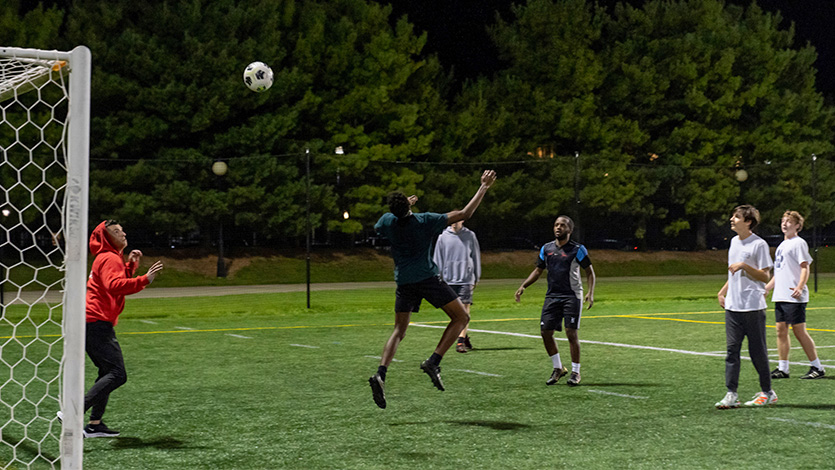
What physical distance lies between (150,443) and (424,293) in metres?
2.68

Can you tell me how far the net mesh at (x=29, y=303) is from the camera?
20.2ft

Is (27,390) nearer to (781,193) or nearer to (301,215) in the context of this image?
(301,215)

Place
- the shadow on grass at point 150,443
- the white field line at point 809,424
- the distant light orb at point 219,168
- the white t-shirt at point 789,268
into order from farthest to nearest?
the distant light orb at point 219,168, the white t-shirt at point 789,268, the white field line at point 809,424, the shadow on grass at point 150,443

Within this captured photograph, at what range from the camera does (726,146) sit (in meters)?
50.0

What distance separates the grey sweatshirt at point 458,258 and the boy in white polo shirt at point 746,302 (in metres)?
5.16

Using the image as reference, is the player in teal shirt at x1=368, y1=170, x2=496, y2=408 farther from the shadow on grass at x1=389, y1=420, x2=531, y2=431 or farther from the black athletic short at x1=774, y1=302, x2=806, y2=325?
the black athletic short at x1=774, y1=302, x2=806, y2=325

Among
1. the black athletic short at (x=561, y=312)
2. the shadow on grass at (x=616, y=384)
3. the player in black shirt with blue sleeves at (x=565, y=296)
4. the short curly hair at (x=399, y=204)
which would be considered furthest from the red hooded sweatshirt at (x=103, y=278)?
the shadow on grass at (x=616, y=384)

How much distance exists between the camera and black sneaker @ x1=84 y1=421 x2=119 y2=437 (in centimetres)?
741

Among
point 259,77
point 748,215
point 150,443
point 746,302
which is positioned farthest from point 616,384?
point 259,77

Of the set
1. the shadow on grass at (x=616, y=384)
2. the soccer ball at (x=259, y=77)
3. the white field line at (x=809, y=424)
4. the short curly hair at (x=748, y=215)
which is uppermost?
the soccer ball at (x=259, y=77)

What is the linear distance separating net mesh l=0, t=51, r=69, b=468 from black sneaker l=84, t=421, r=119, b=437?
25 cm

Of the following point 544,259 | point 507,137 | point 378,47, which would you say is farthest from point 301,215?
point 544,259

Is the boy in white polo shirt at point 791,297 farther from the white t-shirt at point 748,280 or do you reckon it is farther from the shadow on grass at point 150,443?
the shadow on grass at point 150,443

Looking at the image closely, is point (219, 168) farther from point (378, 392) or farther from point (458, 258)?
point (378, 392)
